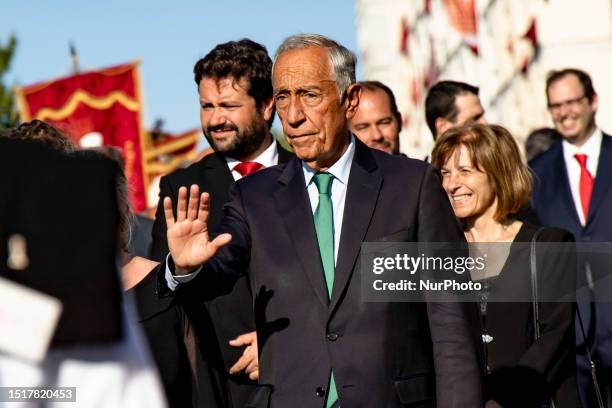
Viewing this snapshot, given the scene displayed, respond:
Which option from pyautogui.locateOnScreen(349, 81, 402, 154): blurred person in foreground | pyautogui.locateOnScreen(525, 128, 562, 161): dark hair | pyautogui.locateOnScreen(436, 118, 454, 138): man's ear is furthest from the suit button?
pyautogui.locateOnScreen(525, 128, 562, 161): dark hair

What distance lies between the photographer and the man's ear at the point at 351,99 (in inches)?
196

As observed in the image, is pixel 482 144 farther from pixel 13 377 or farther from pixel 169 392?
pixel 13 377

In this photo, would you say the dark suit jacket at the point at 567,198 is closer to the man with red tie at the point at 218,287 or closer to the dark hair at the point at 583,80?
the dark hair at the point at 583,80

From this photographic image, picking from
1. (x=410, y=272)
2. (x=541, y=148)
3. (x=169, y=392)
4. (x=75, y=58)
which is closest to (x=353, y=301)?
(x=410, y=272)

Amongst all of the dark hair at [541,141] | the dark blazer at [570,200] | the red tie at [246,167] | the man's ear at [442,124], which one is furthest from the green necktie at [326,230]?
the dark hair at [541,141]

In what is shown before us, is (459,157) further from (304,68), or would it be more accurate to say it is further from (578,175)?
(578,175)

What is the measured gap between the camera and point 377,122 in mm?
7934

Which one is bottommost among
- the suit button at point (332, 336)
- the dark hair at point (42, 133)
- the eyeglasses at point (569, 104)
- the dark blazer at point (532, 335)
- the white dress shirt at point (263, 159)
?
the dark blazer at point (532, 335)

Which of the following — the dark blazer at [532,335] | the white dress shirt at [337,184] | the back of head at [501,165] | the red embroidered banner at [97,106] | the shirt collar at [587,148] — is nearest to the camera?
the white dress shirt at [337,184]

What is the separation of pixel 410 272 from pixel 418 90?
44.2 metres

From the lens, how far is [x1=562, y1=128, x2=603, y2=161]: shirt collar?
9.11 m

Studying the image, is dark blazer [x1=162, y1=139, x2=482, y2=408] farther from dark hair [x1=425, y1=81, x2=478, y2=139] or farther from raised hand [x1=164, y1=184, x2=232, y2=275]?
dark hair [x1=425, y1=81, x2=478, y2=139]

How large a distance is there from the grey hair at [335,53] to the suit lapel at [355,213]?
280 mm

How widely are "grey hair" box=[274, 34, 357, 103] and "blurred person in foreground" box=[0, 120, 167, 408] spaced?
101 inches
